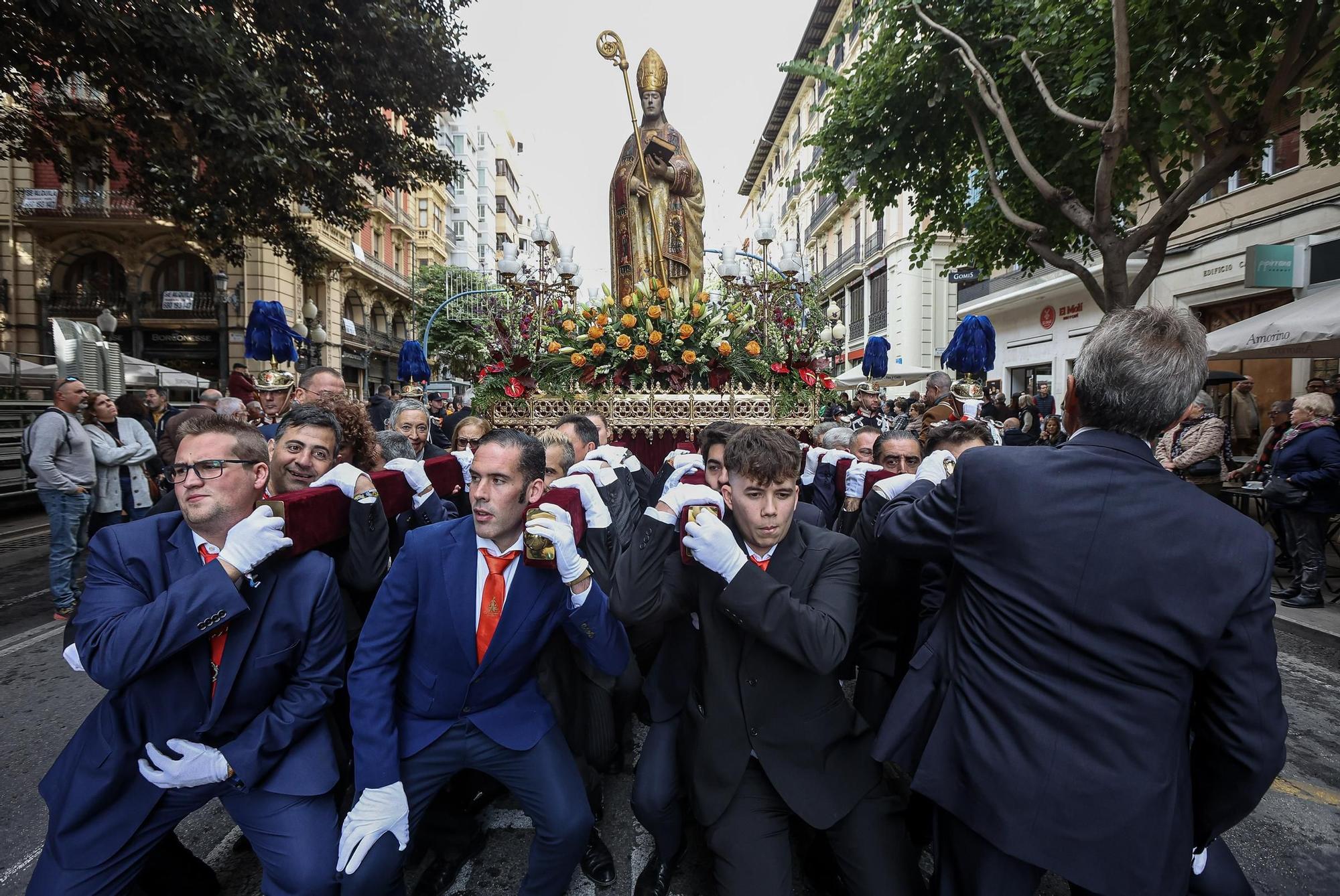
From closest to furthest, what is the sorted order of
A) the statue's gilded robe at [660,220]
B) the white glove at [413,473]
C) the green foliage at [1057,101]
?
the white glove at [413,473]
the green foliage at [1057,101]
the statue's gilded robe at [660,220]

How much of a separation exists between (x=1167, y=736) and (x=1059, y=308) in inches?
801

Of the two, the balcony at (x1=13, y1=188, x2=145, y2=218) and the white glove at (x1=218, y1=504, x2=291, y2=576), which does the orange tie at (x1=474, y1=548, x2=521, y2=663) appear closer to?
the white glove at (x1=218, y1=504, x2=291, y2=576)

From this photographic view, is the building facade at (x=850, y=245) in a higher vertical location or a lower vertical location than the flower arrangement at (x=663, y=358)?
higher

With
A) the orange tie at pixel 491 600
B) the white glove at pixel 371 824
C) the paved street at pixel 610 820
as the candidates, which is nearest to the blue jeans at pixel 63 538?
the paved street at pixel 610 820

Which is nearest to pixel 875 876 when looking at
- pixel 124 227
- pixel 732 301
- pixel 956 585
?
pixel 956 585

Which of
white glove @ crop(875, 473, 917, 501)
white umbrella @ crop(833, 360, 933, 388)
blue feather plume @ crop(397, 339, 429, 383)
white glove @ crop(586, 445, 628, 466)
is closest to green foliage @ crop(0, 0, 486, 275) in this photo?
blue feather plume @ crop(397, 339, 429, 383)

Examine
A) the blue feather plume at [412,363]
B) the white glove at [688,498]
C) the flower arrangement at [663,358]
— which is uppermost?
the blue feather plume at [412,363]

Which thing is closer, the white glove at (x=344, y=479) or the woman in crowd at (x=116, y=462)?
the white glove at (x=344, y=479)

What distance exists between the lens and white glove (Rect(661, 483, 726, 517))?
7.49 feet

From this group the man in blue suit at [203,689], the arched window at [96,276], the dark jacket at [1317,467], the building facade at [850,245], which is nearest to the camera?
the man in blue suit at [203,689]

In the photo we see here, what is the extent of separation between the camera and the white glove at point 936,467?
2914 millimetres

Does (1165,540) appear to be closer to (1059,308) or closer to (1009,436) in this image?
(1009,436)

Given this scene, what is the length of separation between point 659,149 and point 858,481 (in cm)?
701

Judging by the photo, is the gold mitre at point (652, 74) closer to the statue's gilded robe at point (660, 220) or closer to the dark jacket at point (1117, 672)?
the statue's gilded robe at point (660, 220)
